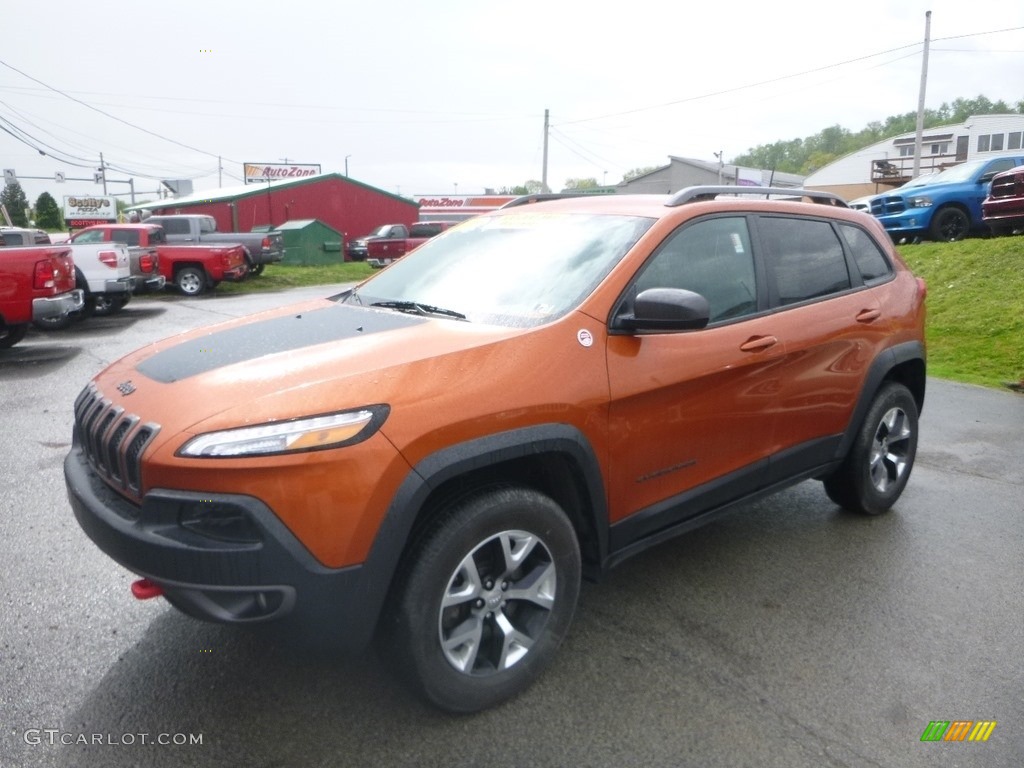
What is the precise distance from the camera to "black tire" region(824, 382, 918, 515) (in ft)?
15.1

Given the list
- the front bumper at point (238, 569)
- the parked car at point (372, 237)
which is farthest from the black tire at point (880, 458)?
the parked car at point (372, 237)

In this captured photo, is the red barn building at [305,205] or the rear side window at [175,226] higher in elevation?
the red barn building at [305,205]

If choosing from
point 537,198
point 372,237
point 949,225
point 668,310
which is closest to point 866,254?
point 537,198

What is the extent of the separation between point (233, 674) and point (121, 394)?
3.65 ft

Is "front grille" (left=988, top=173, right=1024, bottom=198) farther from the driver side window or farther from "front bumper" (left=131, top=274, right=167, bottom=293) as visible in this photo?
"front bumper" (left=131, top=274, right=167, bottom=293)

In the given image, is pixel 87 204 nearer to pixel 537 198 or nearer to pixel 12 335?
pixel 12 335

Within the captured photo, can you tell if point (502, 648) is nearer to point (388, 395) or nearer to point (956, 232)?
point (388, 395)

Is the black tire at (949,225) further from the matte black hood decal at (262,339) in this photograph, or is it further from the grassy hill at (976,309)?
the matte black hood decal at (262,339)

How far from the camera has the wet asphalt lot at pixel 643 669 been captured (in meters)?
2.73

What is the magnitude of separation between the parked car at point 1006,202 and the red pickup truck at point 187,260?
598 inches

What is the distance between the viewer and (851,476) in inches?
183

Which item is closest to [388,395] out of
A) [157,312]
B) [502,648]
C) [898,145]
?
[502,648]
